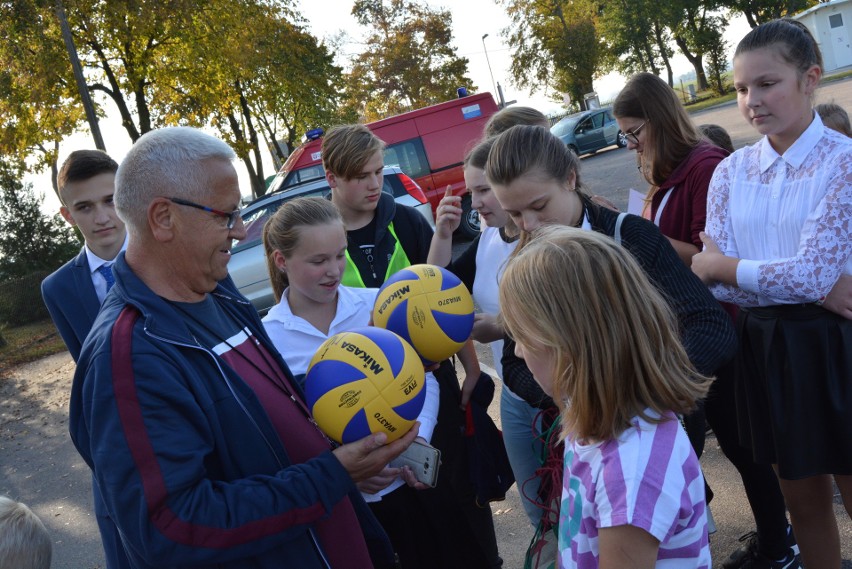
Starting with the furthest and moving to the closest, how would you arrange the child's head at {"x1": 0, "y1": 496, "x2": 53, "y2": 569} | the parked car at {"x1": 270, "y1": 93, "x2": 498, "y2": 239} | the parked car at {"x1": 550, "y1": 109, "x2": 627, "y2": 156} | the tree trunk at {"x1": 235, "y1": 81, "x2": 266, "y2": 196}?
the tree trunk at {"x1": 235, "y1": 81, "x2": 266, "y2": 196} → the parked car at {"x1": 550, "y1": 109, "x2": 627, "y2": 156} → the parked car at {"x1": 270, "y1": 93, "x2": 498, "y2": 239} → the child's head at {"x1": 0, "y1": 496, "x2": 53, "y2": 569}

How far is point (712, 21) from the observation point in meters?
48.7

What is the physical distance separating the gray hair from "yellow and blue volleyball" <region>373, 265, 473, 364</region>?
3.32 feet

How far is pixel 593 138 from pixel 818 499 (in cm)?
2495

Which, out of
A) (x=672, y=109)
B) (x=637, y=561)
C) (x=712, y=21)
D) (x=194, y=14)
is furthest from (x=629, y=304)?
(x=712, y=21)

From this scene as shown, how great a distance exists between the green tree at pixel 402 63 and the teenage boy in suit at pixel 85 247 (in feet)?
130

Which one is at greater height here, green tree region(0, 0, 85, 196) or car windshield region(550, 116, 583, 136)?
green tree region(0, 0, 85, 196)

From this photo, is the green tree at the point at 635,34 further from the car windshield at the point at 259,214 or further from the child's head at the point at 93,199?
the child's head at the point at 93,199

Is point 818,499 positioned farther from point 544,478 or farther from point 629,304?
point 629,304

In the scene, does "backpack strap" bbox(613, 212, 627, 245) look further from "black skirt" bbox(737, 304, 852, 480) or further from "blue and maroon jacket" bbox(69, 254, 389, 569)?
"blue and maroon jacket" bbox(69, 254, 389, 569)

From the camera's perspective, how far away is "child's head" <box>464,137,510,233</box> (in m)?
3.12

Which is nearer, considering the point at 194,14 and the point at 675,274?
the point at 675,274

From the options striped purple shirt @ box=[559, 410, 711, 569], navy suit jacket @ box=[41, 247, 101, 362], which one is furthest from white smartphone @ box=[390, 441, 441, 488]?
navy suit jacket @ box=[41, 247, 101, 362]

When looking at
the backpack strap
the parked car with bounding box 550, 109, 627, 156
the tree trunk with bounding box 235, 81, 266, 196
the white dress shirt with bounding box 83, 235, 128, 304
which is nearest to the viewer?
the backpack strap

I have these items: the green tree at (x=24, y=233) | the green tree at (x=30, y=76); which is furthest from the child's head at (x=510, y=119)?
the green tree at (x=24, y=233)
